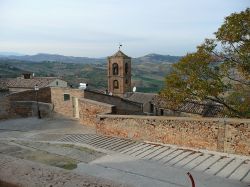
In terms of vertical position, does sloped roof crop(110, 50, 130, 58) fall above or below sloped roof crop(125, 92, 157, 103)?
above

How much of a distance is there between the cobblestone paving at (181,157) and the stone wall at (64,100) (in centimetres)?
661

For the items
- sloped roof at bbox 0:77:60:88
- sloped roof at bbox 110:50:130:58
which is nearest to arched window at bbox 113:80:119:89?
sloped roof at bbox 110:50:130:58

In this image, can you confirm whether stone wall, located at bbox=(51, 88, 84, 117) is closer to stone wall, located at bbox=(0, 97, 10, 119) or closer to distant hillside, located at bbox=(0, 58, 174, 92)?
stone wall, located at bbox=(0, 97, 10, 119)

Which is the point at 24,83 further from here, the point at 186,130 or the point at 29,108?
the point at 186,130

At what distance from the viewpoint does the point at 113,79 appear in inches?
1973

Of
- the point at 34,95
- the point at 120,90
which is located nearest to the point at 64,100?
the point at 34,95

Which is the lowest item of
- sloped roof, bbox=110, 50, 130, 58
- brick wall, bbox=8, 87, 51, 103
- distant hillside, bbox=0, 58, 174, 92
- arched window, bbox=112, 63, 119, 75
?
distant hillside, bbox=0, 58, 174, 92

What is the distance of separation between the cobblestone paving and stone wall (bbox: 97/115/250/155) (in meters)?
0.32

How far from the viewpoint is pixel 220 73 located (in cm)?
1534

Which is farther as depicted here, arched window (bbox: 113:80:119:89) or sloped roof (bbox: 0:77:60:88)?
arched window (bbox: 113:80:119:89)

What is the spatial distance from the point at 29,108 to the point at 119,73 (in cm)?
2536

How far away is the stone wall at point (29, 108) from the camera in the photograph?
24480mm

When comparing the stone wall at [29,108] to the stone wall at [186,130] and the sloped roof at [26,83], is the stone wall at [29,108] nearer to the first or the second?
the stone wall at [186,130]

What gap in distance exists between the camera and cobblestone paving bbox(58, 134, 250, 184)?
1185 centimetres
